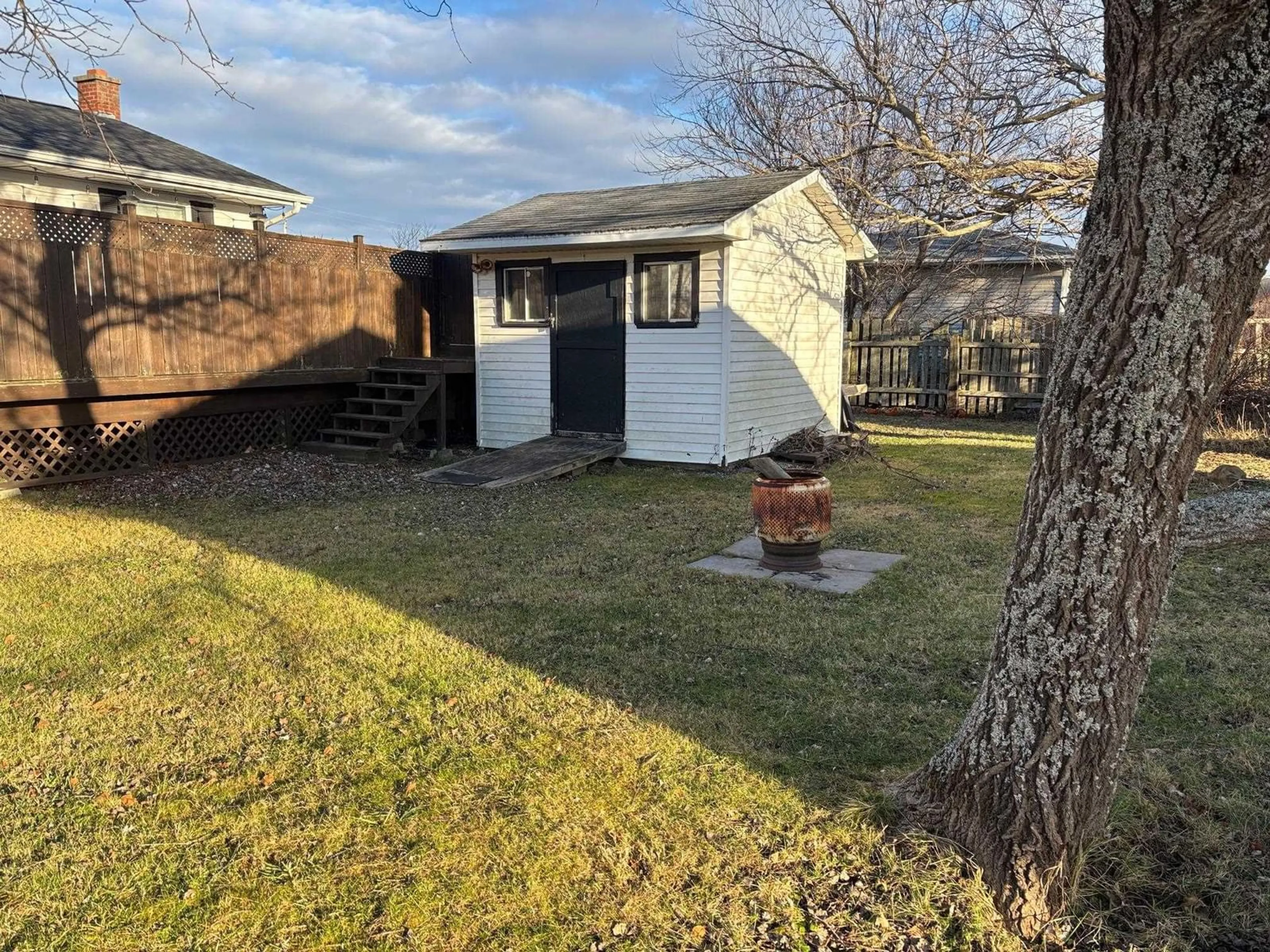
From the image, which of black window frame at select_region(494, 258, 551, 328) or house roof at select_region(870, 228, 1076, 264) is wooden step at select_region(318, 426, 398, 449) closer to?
black window frame at select_region(494, 258, 551, 328)

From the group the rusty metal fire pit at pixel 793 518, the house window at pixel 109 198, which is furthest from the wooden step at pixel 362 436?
the house window at pixel 109 198

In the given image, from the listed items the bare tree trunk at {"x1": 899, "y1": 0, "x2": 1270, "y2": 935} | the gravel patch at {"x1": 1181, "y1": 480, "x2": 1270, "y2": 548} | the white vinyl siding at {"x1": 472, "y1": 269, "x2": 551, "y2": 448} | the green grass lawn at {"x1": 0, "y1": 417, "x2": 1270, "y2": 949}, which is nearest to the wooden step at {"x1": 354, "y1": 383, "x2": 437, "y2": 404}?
the white vinyl siding at {"x1": 472, "y1": 269, "x2": 551, "y2": 448}

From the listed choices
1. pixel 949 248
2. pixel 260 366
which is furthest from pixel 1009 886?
pixel 949 248

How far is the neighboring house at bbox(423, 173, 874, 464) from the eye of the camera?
9617 millimetres

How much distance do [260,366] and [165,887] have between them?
840 centimetres

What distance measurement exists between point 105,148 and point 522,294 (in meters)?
5.87

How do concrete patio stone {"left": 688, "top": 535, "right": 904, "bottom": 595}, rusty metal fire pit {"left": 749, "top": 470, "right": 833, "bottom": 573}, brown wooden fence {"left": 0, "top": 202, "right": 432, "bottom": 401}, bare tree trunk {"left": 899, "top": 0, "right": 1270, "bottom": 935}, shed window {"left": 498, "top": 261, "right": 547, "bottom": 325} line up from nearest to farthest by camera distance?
1. bare tree trunk {"left": 899, "top": 0, "right": 1270, "bottom": 935}
2. concrete patio stone {"left": 688, "top": 535, "right": 904, "bottom": 595}
3. rusty metal fire pit {"left": 749, "top": 470, "right": 833, "bottom": 573}
4. brown wooden fence {"left": 0, "top": 202, "right": 432, "bottom": 401}
5. shed window {"left": 498, "top": 261, "right": 547, "bottom": 325}

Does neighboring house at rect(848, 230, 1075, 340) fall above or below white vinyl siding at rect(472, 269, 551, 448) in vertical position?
above

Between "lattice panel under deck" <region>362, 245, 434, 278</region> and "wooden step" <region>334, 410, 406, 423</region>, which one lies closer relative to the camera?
"wooden step" <region>334, 410, 406, 423</region>

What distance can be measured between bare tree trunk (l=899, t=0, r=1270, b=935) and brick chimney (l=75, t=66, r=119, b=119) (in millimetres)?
19545

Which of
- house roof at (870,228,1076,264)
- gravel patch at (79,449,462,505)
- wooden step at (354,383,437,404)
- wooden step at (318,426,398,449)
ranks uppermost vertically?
house roof at (870,228,1076,264)

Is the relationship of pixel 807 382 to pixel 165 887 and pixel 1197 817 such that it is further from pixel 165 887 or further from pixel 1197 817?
pixel 165 887

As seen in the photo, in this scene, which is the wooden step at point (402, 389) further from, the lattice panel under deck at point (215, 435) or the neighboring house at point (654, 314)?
the lattice panel under deck at point (215, 435)

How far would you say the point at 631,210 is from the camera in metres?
10.4
